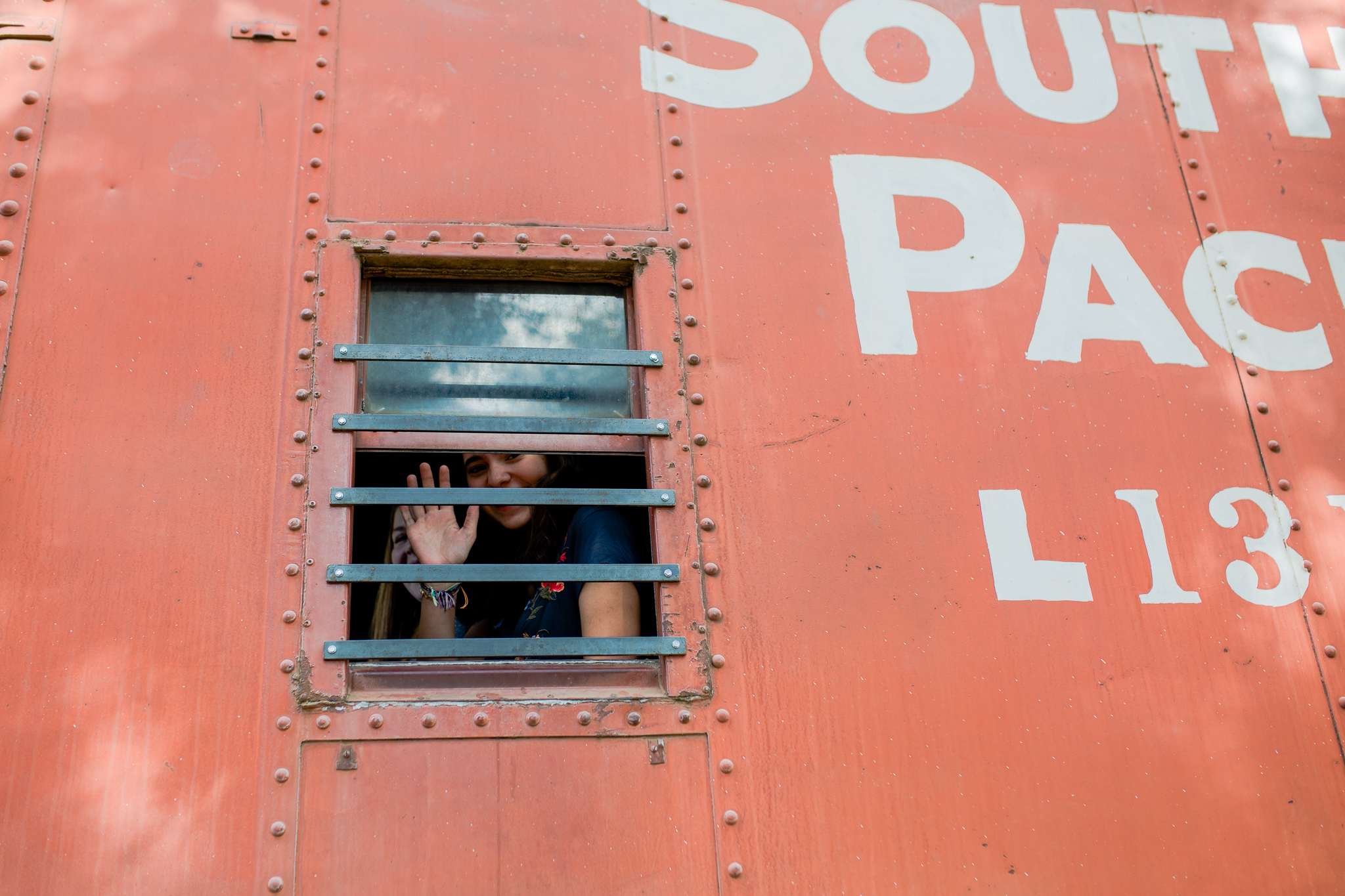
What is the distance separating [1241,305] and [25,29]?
334cm

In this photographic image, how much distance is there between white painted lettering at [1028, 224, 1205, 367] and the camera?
262cm

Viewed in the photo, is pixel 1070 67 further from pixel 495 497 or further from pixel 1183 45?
pixel 495 497

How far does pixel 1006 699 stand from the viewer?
87.4 inches

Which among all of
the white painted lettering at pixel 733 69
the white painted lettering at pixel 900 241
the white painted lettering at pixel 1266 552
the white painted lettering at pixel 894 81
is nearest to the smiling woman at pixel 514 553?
the white painted lettering at pixel 900 241

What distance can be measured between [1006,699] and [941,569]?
33cm

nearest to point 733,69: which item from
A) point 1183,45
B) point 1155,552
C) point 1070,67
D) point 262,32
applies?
point 1070,67

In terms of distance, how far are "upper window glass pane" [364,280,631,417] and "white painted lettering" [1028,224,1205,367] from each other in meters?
1.14

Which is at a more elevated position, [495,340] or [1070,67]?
[1070,67]

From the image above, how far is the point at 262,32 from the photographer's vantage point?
262cm

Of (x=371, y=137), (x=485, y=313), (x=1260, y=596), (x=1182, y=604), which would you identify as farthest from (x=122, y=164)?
(x=1260, y=596)

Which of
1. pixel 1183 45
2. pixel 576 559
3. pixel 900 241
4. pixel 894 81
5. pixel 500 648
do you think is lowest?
pixel 500 648

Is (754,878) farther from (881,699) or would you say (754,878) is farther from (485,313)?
(485,313)

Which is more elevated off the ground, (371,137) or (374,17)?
(374,17)

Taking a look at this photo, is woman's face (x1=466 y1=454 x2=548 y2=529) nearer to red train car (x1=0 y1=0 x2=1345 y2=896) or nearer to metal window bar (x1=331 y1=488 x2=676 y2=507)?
red train car (x1=0 y1=0 x2=1345 y2=896)
